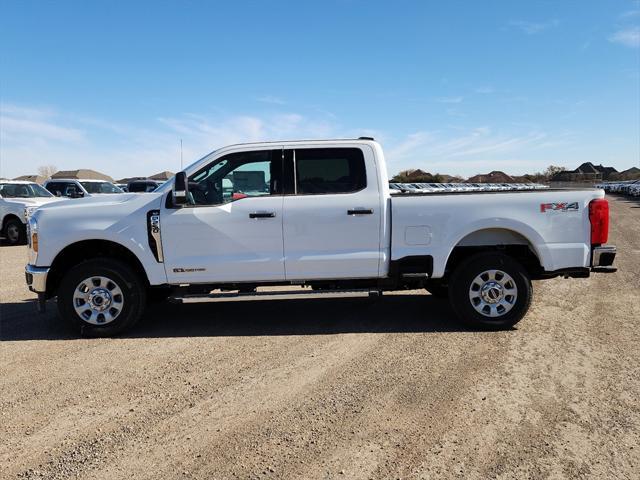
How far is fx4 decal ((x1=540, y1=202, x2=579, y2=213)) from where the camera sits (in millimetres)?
5406

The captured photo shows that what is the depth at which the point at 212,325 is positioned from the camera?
19.2 ft

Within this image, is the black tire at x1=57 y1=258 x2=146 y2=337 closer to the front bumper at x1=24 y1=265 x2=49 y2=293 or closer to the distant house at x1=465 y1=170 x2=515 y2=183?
the front bumper at x1=24 y1=265 x2=49 y2=293

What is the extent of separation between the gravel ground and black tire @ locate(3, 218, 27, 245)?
30.7 ft

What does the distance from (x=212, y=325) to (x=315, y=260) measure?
1544 mm

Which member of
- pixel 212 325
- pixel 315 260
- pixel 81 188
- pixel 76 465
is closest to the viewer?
pixel 76 465

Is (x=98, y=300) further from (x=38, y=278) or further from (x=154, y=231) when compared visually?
(x=154, y=231)

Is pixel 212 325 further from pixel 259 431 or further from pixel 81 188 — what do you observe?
pixel 81 188

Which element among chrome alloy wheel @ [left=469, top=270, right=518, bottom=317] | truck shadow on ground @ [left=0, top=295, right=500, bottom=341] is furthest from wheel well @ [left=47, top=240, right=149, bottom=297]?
chrome alloy wheel @ [left=469, top=270, right=518, bottom=317]

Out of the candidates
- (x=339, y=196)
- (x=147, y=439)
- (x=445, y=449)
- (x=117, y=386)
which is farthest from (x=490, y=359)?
(x=117, y=386)

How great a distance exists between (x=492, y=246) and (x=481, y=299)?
642 mm

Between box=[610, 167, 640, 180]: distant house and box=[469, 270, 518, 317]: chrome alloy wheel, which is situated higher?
box=[610, 167, 640, 180]: distant house

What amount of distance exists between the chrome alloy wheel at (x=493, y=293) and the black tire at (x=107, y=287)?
12.4 ft

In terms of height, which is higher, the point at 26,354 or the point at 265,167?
the point at 265,167

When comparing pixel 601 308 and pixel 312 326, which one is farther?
pixel 601 308
